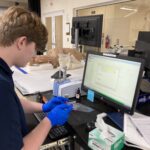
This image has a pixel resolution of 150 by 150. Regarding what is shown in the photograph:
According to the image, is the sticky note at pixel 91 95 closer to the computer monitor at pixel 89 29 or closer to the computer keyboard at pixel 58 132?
the computer keyboard at pixel 58 132

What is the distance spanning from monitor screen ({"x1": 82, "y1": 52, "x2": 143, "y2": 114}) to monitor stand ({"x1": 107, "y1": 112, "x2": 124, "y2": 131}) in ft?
0.19

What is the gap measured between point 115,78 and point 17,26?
60 cm

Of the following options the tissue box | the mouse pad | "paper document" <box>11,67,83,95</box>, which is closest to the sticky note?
the mouse pad

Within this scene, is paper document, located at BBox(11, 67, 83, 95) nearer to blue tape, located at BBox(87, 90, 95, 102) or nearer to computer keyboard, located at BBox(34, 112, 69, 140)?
blue tape, located at BBox(87, 90, 95, 102)

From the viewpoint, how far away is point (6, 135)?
0.69 m

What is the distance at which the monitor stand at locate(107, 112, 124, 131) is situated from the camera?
3.16ft

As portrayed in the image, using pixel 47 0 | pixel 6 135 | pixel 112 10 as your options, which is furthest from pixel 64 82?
pixel 47 0

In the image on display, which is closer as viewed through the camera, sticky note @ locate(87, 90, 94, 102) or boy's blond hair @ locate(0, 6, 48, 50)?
boy's blond hair @ locate(0, 6, 48, 50)

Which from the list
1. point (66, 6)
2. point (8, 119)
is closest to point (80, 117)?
point (8, 119)

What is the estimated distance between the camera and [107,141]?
750 mm

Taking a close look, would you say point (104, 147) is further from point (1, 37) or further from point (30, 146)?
point (1, 37)

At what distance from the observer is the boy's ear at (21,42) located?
0.80 metres

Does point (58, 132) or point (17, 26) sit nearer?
point (17, 26)

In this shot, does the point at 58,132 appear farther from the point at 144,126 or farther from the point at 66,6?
the point at 66,6
